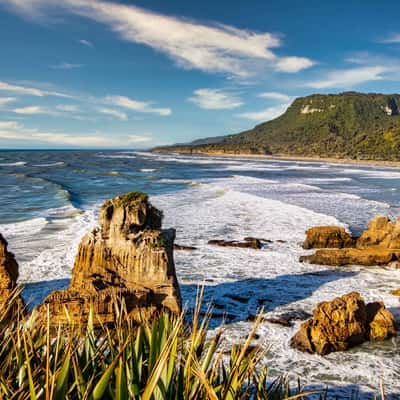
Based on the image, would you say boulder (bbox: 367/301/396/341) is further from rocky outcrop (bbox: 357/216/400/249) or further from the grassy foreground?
rocky outcrop (bbox: 357/216/400/249)

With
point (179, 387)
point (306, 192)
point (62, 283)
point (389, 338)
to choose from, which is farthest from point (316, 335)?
point (306, 192)

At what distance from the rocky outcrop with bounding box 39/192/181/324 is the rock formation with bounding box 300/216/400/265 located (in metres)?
7.55

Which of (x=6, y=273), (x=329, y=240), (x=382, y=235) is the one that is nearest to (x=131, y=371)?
(x=6, y=273)

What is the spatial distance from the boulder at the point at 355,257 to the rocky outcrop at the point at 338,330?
19.5 ft

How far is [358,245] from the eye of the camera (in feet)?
52.1

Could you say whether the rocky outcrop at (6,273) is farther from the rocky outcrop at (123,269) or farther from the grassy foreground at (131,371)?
the grassy foreground at (131,371)

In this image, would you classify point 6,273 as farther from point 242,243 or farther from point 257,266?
point 242,243

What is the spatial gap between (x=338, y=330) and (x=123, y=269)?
494 centimetres

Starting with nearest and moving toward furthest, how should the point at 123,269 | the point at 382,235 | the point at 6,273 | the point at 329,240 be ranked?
the point at 6,273
the point at 123,269
the point at 382,235
the point at 329,240

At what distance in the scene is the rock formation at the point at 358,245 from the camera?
14.2 m

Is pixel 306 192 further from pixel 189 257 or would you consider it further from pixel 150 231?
pixel 150 231

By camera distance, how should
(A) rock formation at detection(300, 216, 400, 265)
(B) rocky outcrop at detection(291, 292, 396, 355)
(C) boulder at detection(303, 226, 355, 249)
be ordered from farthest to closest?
(C) boulder at detection(303, 226, 355, 249), (A) rock formation at detection(300, 216, 400, 265), (B) rocky outcrop at detection(291, 292, 396, 355)

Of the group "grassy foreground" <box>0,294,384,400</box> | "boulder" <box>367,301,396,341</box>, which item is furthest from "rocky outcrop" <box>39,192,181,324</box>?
"grassy foreground" <box>0,294,384,400</box>

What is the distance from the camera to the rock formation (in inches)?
558
